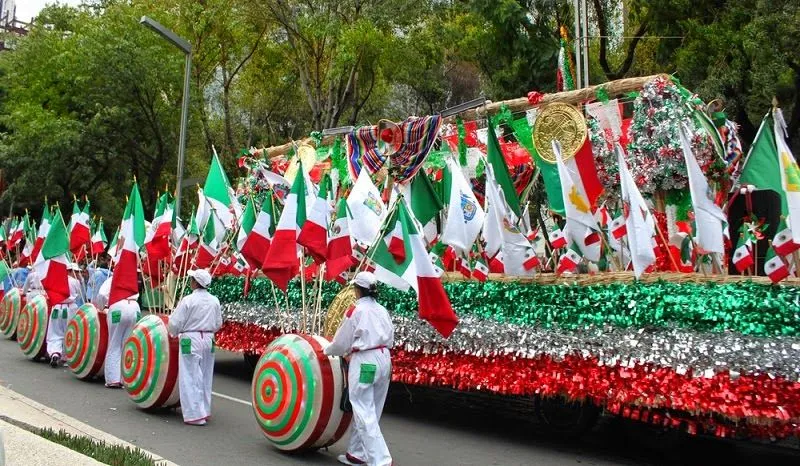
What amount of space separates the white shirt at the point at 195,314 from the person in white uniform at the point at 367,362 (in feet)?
8.10

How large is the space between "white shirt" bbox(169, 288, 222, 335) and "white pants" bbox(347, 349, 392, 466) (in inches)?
102

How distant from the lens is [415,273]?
24.8ft

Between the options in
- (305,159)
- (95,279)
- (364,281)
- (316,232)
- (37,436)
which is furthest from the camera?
(95,279)

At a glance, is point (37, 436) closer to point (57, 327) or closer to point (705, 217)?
point (705, 217)

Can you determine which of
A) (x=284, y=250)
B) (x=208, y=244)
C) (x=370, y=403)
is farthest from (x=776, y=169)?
(x=208, y=244)

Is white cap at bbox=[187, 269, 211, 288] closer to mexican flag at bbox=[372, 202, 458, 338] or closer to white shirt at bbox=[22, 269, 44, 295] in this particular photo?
mexican flag at bbox=[372, 202, 458, 338]

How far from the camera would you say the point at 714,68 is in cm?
1553

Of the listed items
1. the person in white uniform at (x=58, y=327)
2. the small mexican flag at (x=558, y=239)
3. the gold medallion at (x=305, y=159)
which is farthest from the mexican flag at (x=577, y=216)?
the person in white uniform at (x=58, y=327)

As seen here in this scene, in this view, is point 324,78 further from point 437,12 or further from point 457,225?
point 457,225

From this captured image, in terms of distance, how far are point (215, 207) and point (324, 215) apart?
4276 millimetres

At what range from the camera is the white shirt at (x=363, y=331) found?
7027mm

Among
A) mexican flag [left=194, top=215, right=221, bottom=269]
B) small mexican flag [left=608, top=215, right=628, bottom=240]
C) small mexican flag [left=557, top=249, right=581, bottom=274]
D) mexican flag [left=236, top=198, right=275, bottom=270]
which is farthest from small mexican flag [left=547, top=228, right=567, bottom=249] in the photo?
mexican flag [left=194, top=215, right=221, bottom=269]

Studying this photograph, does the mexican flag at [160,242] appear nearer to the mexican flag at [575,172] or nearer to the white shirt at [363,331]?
the white shirt at [363,331]

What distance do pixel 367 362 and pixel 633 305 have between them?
2.53m
